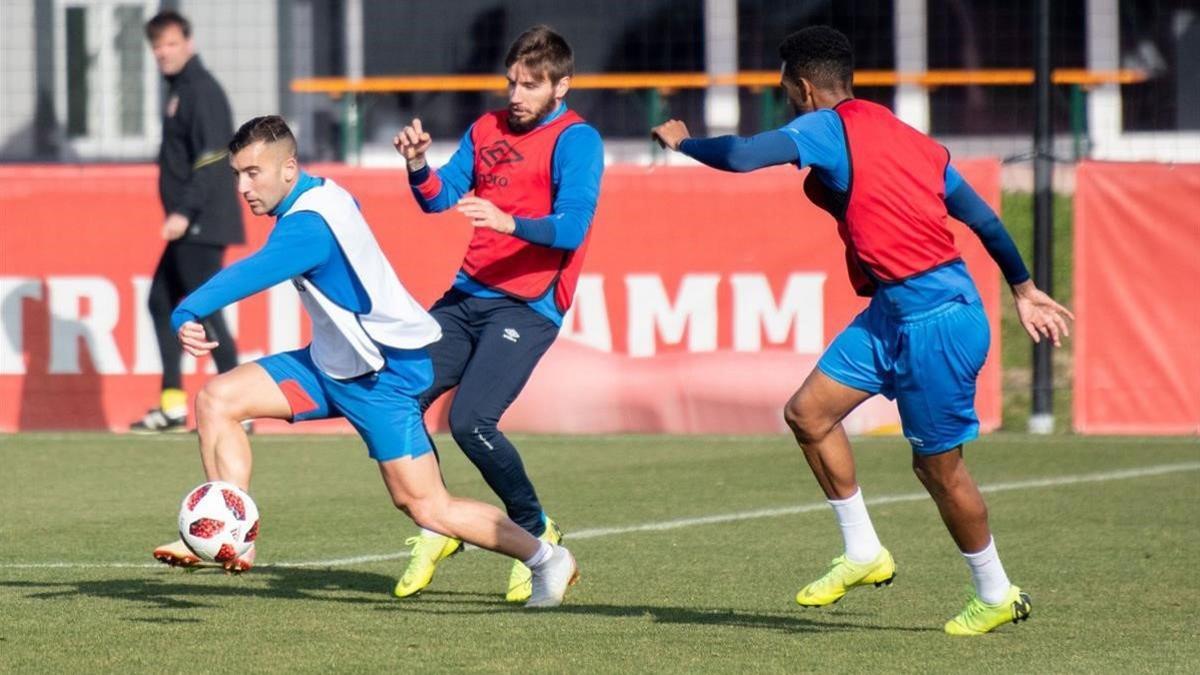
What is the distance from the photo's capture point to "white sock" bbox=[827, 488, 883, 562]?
6.97 meters

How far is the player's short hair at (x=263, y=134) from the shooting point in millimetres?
6730

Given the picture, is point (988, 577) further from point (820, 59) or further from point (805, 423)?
point (820, 59)

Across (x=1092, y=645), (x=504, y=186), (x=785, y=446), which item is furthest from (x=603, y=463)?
(x=1092, y=645)

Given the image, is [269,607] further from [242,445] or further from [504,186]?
[504,186]

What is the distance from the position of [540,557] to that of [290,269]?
4.23 feet

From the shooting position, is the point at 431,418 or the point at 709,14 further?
the point at 709,14

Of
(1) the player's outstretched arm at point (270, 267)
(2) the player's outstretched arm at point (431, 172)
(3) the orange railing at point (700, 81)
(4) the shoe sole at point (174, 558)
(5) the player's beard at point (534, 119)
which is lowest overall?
(4) the shoe sole at point (174, 558)

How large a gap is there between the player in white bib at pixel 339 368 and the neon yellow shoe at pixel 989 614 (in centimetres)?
133

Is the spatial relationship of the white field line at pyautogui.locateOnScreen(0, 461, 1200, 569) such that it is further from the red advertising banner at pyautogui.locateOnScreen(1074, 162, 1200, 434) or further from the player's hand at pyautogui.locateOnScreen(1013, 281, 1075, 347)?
the player's hand at pyautogui.locateOnScreen(1013, 281, 1075, 347)

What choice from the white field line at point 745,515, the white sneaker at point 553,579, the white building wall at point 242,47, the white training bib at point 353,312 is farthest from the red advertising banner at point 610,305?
→ the white building wall at point 242,47

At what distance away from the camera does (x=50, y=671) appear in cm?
593

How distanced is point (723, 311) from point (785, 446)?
0.99 m

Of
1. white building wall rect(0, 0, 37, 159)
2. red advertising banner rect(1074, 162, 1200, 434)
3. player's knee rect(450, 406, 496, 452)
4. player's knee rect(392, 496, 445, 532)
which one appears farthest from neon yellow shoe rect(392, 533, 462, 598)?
white building wall rect(0, 0, 37, 159)

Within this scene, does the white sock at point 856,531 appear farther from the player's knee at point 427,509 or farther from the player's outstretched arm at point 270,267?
the player's outstretched arm at point 270,267
